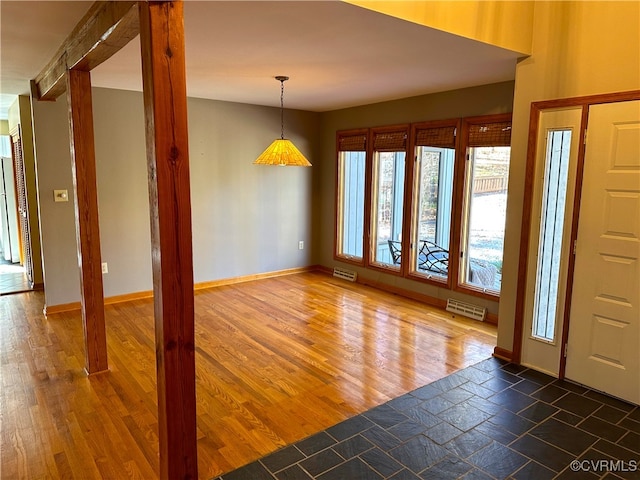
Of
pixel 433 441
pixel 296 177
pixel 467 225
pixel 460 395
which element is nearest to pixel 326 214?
pixel 296 177

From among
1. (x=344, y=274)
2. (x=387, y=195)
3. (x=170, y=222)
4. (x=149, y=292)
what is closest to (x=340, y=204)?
(x=387, y=195)

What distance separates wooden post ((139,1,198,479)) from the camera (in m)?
1.73

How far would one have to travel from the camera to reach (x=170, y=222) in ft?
5.96

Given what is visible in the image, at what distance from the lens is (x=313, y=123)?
257 inches

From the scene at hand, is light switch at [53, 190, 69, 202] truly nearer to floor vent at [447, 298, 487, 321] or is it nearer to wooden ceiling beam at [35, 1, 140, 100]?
wooden ceiling beam at [35, 1, 140, 100]

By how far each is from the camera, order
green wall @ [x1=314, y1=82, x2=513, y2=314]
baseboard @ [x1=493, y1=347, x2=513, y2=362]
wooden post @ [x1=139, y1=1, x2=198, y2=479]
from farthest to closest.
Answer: green wall @ [x1=314, y1=82, x2=513, y2=314] < baseboard @ [x1=493, y1=347, x2=513, y2=362] < wooden post @ [x1=139, y1=1, x2=198, y2=479]

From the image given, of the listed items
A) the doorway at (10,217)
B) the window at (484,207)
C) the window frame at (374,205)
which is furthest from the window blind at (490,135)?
the doorway at (10,217)

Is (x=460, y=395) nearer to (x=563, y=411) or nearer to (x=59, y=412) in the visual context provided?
(x=563, y=411)

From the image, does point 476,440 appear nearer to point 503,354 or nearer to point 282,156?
point 503,354

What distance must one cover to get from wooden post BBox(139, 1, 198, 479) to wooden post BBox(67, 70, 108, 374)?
61.7 inches

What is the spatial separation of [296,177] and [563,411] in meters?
4.64

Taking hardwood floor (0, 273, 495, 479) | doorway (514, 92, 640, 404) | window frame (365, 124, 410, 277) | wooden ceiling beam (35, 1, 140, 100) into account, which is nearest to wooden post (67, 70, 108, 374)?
wooden ceiling beam (35, 1, 140, 100)

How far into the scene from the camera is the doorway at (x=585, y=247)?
2865 millimetres

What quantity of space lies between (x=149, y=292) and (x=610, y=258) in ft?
15.8
